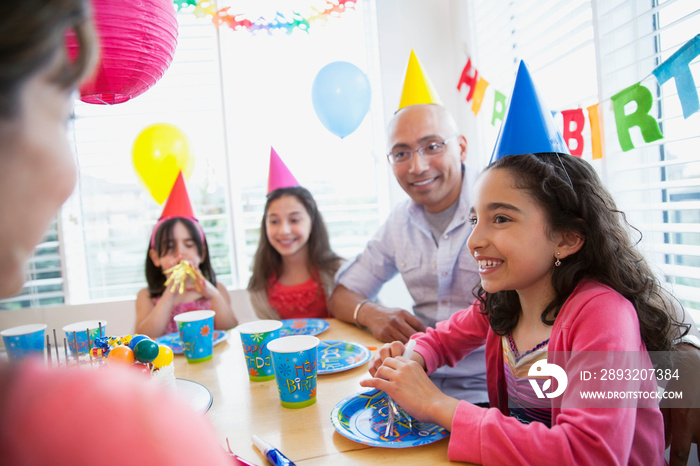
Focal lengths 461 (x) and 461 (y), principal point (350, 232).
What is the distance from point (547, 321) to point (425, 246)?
0.85 meters

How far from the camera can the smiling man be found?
1.67 m

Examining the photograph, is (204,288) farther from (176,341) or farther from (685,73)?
(685,73)

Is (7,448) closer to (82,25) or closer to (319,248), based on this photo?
(82,25)

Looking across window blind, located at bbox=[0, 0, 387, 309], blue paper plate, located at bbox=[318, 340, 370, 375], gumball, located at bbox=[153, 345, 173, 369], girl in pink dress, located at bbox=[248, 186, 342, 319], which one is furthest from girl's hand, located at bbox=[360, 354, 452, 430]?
window blind, located at bbox=[0, 0, 387, 309]

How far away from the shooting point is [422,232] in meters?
1.85

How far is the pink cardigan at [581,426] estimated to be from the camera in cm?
70

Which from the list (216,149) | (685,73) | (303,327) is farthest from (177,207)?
(685,73)

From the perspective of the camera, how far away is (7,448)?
23 cm

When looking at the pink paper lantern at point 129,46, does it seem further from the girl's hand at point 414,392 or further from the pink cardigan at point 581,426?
the pink cardigan at point 581,426

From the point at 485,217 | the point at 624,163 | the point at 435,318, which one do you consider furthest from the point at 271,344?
the point at 624,163

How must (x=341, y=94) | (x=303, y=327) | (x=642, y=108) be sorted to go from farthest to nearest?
(x=341, y=94)
(x=303, y=327)
(x=642, y=108)

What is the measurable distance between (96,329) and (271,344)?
1.84 feet

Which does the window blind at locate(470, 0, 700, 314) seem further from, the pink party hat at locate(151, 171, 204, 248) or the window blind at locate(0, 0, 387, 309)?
the pink party hat at locate(151, 171, 204, 248)

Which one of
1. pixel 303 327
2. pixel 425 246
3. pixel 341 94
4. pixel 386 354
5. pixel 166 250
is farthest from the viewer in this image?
pixel 341 94
